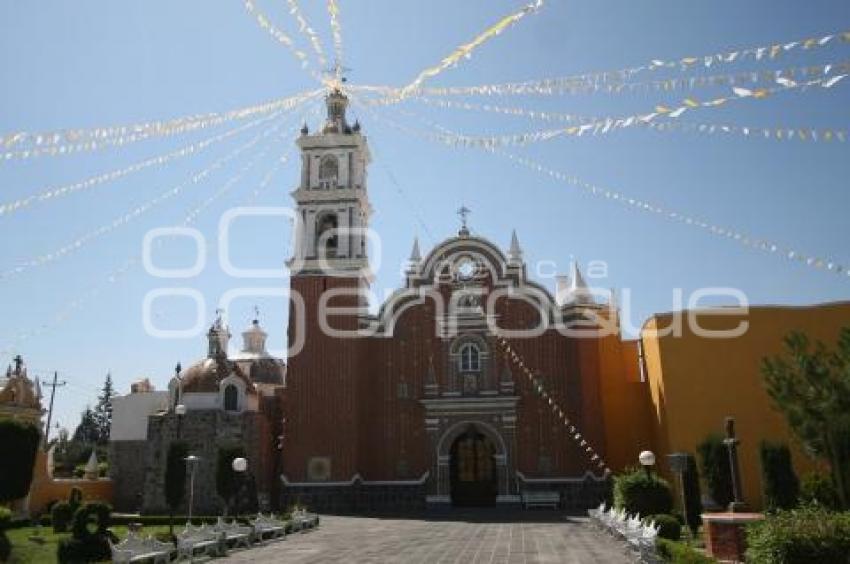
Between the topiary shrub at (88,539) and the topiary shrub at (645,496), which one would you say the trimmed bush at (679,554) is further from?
the topiary shrub at (88,539)

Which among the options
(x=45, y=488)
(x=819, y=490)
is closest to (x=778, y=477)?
(x=819, y=490)

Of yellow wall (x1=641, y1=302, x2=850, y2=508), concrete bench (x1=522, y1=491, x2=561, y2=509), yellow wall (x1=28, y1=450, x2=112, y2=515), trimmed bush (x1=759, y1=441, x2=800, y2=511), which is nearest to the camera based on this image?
trimmed bush (x1=759, y1=441, x2=800, y2=511)

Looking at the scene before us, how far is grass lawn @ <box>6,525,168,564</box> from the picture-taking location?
49.1 ft

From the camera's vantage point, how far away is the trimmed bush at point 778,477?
1847cm

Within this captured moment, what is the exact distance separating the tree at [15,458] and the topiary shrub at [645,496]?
16228 millimetres

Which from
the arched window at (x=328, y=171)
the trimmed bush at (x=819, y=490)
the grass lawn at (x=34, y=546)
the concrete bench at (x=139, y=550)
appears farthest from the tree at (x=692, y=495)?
the arched window at (x=328, y=171)

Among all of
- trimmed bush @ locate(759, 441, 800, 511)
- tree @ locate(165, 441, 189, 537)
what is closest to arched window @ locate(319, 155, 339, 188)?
tree @ locate(165, 441, 189, 537)

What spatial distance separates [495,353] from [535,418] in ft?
10.00

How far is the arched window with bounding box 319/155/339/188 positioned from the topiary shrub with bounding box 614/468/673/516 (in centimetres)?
1857

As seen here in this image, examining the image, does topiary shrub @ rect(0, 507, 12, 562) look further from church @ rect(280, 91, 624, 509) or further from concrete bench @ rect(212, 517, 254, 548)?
church @ rect(280, 91, 624, 509)

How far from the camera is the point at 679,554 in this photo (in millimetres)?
10258

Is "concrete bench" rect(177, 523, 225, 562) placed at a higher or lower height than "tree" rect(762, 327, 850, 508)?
lower

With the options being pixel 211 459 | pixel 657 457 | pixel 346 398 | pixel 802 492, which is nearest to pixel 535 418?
pixel 657 457

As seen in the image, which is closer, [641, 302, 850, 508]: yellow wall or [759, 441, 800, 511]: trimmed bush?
[759, 441, 800, 511]: trimmed bush
